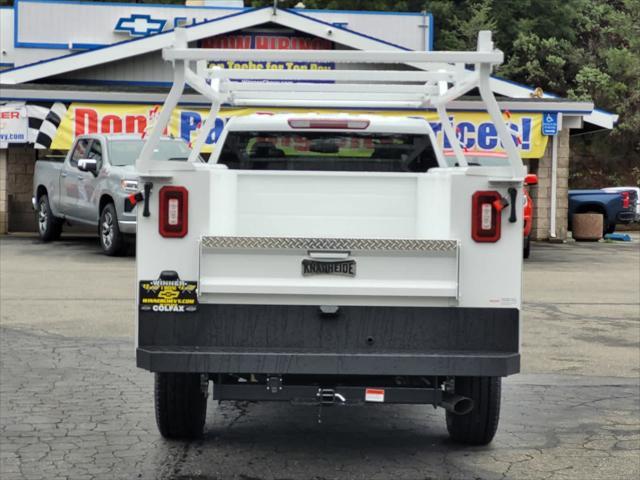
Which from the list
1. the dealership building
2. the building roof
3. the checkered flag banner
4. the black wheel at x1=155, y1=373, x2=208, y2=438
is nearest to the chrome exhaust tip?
the black wheel at x1=155, y1=373, x2=208, y2=438

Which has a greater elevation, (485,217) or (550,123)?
(550,123)

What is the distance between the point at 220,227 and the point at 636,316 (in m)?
7.69

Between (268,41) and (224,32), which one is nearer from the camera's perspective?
(224,32)

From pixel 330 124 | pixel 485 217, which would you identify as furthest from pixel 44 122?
pixel 485 217

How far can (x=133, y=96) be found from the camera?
983 inches

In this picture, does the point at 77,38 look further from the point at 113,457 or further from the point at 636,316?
the point at 113,457

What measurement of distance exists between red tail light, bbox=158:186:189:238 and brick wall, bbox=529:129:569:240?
2124 cm

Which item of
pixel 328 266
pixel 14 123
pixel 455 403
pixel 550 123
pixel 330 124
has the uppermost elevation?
pixel 550 123

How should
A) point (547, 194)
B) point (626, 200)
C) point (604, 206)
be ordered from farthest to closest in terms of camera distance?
point (626, 200) < point (604, 206) < point (547, 194)

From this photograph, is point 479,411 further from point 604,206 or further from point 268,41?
point 604,206

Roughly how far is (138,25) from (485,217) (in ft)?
81.9

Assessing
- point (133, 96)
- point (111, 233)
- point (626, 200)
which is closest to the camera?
point (111, 233)

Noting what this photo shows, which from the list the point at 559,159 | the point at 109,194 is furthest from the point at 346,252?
the point at 559,159

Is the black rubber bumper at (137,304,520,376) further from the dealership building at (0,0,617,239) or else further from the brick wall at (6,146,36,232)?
the brick wall at (6,146,36,232)
